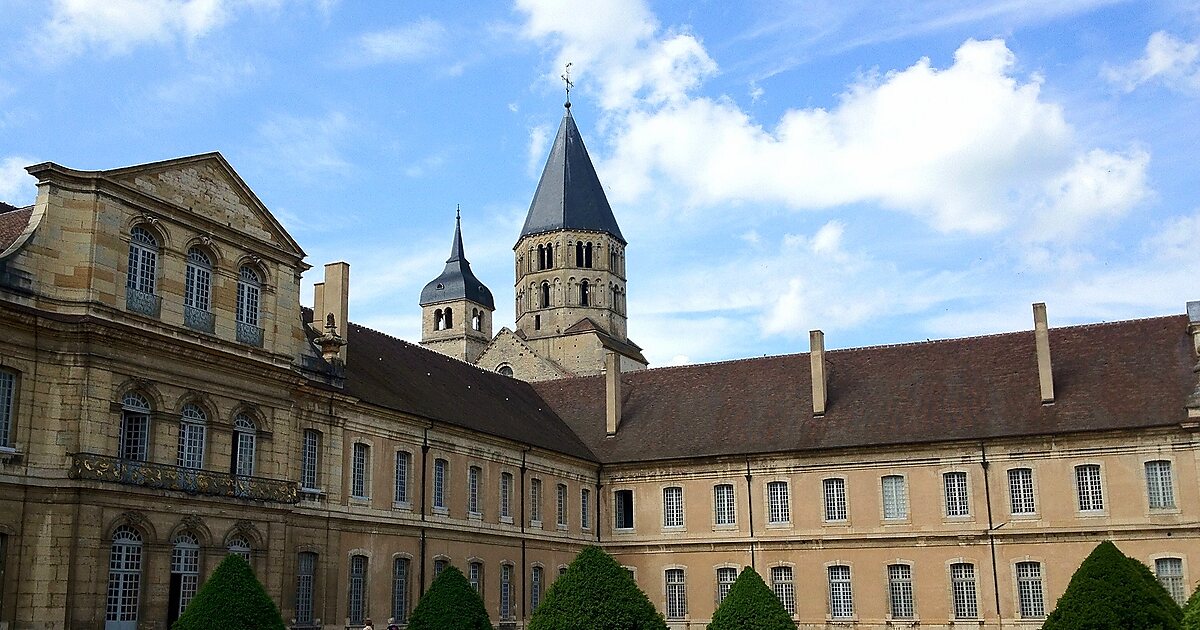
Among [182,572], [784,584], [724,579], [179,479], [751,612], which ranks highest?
[179,479]

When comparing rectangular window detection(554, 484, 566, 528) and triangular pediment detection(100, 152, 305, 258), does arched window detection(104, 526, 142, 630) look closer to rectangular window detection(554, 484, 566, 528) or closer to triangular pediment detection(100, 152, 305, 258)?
triangular pediment detection(100, 152, 305, 258)

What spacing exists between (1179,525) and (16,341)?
28673 millimetres

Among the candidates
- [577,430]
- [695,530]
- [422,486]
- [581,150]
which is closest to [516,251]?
[581,150]

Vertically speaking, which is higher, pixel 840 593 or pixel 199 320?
pixel 199 320

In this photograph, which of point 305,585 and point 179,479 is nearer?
point 179,479

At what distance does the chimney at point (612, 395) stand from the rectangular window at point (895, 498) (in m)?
9.67

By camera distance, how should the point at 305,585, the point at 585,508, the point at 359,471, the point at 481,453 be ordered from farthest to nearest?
the point at 585,508
the point at 481,453
the point at 359,471
the point at 305,585

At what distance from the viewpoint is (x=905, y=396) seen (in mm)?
37500

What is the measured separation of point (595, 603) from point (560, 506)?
1750 cm

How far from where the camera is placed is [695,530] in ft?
125

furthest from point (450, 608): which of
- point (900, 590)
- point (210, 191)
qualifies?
point (900, 590)

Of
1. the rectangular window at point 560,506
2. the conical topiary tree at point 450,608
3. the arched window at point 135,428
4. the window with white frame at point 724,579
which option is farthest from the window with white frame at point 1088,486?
the arched window at point 135,428

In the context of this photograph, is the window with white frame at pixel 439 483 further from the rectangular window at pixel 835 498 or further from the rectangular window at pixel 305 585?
the rectangular window at pixel 835 498

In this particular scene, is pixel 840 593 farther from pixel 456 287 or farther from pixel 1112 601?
pixel 456 287
